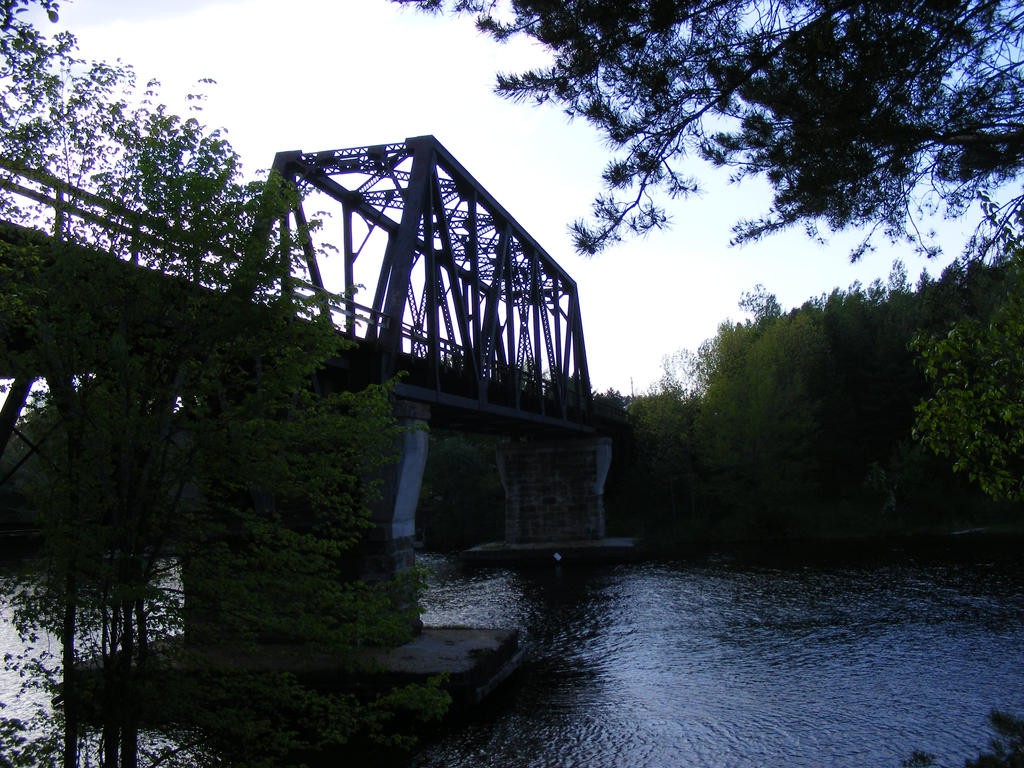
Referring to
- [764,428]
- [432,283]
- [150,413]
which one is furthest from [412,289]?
[764,428]

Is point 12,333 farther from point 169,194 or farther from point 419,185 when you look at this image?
point 419,185

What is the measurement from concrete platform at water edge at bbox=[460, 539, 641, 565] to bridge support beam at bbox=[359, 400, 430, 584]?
22.5m

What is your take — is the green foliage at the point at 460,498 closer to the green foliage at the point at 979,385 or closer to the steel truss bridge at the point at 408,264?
the steel truss bridge at the point at 408,264

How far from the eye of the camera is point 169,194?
23.8ft

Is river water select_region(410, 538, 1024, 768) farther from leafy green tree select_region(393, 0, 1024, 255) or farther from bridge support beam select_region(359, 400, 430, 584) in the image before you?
leafy green tree select_region(393, 0, 1024, 255)

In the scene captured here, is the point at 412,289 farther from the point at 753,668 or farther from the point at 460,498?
the point at 460,498

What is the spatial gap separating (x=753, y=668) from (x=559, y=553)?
75.8ft

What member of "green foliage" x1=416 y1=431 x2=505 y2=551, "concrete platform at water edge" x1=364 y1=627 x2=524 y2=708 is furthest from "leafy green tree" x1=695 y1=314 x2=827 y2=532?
"concrete platform at water edge" x1=364 y1=627 x2=524 y2=708

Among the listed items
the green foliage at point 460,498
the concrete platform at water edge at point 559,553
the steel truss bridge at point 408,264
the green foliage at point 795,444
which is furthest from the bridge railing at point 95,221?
the green foliage at point 460,498

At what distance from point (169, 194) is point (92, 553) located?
3.27 m

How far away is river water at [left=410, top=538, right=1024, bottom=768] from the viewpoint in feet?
41.8

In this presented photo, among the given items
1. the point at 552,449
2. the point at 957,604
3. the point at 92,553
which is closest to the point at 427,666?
the point at 92,553

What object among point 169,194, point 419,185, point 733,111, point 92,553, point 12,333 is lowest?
point 92,553

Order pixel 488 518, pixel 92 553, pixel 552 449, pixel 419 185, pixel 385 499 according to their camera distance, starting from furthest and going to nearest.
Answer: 1. pixel 488 518
2. pixel 552 449
3. pixel 419 185
4. pixel 385 499
5. pixel 92 553
